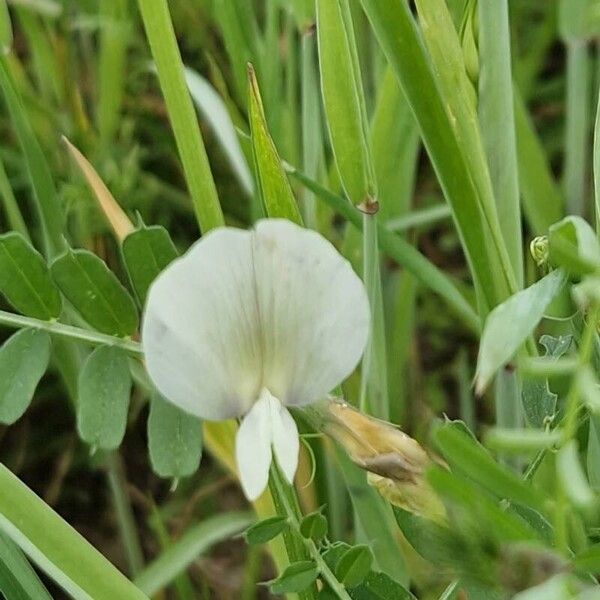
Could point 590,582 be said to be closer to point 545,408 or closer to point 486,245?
point 545,408

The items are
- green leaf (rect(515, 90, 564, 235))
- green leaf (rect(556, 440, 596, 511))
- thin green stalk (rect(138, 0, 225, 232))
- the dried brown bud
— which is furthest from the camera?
green leaf (rect(515, 90, 564, 235))

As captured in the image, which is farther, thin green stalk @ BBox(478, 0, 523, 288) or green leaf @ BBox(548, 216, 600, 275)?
thin green stalk @ BBox(478, 0, 523, 288)

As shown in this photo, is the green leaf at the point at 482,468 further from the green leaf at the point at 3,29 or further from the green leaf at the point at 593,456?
the green leaf at the point at 3,29

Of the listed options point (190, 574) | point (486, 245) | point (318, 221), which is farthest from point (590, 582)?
point (190, 574)

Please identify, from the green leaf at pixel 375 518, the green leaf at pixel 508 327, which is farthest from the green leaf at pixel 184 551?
the green leaf at pixel 508 327

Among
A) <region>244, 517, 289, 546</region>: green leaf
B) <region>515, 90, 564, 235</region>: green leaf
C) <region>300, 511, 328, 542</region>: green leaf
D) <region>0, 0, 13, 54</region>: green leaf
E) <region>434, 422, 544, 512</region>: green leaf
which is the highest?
<region>0, 0, 13, 54</region>: green leaf

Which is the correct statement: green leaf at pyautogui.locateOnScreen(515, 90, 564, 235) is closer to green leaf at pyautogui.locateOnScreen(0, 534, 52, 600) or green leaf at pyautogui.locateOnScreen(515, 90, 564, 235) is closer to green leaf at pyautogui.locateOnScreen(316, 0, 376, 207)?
green leaf at pyautogui.locateOnScreen(316, 0, 376, 207)

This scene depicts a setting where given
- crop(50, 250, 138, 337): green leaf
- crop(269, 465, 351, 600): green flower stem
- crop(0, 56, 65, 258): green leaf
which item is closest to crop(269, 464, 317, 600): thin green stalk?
crop(269, 465, 351, 600): green flower stem
